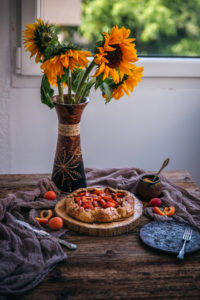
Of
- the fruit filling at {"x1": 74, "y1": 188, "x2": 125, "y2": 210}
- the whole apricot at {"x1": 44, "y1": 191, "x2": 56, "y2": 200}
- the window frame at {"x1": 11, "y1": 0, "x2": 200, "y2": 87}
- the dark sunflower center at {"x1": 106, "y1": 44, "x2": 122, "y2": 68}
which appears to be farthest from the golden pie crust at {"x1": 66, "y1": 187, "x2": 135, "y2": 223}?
the window frame at {"x1": 11, "y1": 0, "x2": 200, "y2": 87}

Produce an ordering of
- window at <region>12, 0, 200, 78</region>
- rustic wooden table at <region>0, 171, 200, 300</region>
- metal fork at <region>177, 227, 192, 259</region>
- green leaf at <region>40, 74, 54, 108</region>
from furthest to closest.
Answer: window at <region>12, 0, 200, 78</region>, green leaf at <region>40, 74, 54, 108</region>, metal fork at <region>177, 227, 192, 259</region>, rustic wooden table at <region>0, 171, 200, 300</region>

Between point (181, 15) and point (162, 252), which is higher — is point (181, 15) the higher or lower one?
the higher one

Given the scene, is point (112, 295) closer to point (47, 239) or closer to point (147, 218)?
point (47, 239)

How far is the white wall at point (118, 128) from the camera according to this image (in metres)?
2.42

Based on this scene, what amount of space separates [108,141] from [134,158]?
203 mm

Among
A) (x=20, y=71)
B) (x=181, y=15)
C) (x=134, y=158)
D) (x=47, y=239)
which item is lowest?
(x=134, y=158)

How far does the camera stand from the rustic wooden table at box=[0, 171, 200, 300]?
1052 millimetres

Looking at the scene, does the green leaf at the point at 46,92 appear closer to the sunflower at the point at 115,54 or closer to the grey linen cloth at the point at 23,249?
the sunflower at the point at 115,54

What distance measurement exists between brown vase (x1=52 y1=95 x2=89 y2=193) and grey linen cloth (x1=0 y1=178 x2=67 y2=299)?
0.11 metres

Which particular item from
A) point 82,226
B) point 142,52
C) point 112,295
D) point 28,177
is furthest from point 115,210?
point 142,52

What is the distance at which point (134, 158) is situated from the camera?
2.59m

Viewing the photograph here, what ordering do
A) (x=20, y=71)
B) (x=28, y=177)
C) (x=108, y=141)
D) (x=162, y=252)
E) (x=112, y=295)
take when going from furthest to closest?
(x=108, y=141) < (x=20, y=71) < (x=28, y=177) < (x=162, y=252) < (x=112, y=295)

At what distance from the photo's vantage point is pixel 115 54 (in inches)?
55.1

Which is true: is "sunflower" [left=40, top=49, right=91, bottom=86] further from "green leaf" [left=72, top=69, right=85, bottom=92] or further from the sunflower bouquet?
"green leaf" [left=72, top=69, right=85, bottom=92]
